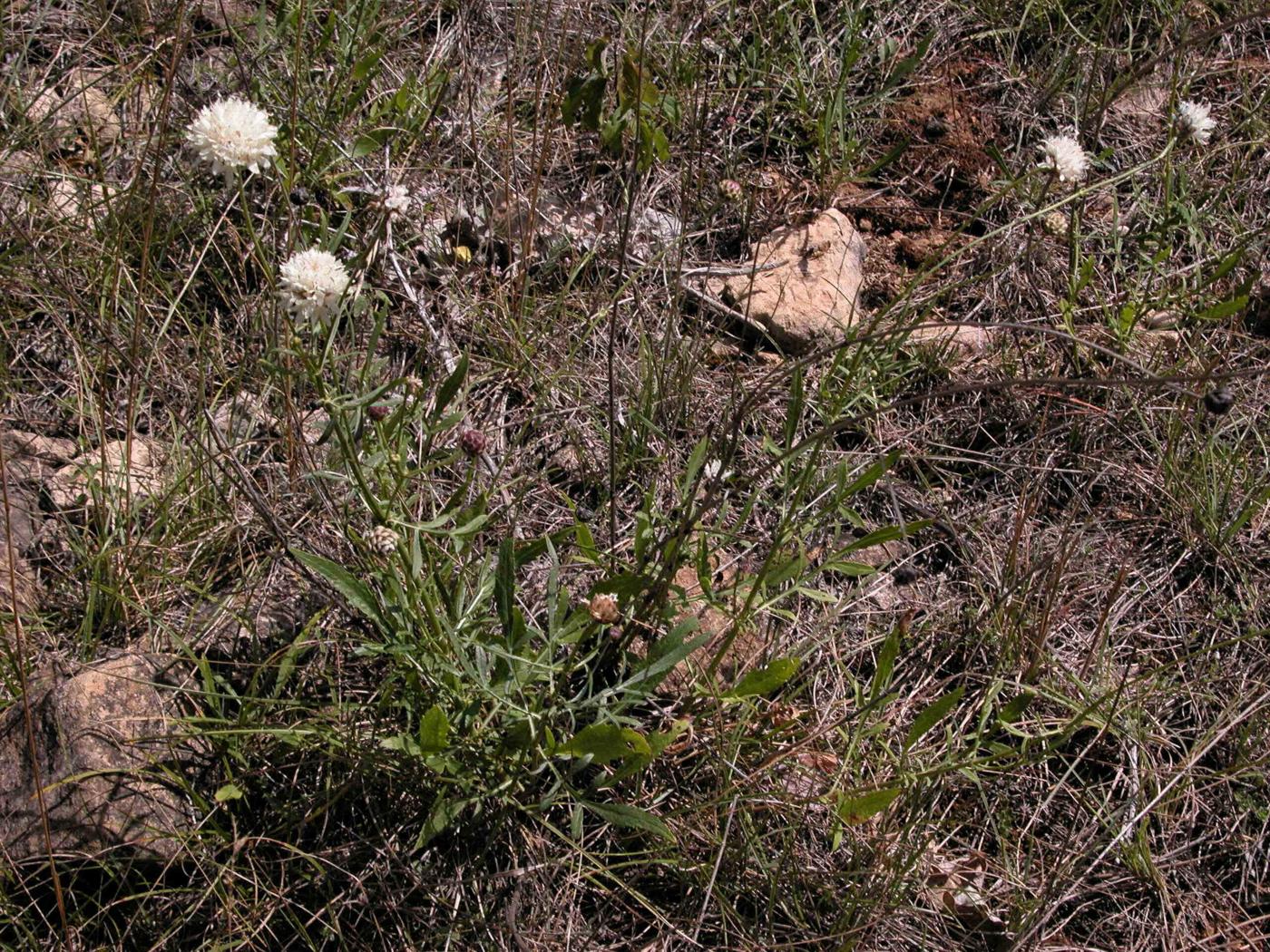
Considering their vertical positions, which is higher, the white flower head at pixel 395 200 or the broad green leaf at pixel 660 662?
the white flower head at pixel 395 200

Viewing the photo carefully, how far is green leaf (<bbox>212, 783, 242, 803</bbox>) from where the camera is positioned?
188 cm

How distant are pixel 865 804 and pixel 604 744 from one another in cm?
52

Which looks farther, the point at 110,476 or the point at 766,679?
the point at 110,476

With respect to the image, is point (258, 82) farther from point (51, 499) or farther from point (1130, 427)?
point (1130, 427)

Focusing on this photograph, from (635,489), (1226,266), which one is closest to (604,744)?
(635,489)

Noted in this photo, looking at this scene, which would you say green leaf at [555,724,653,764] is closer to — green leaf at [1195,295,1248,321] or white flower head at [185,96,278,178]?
white flower head at [185,96,278,178]

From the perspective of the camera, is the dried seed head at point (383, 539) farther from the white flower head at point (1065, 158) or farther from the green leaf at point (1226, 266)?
the green leaf at point (1226, 266)

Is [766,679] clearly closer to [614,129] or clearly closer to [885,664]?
[885,664]

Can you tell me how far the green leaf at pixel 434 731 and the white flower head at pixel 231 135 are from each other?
926 millimetres

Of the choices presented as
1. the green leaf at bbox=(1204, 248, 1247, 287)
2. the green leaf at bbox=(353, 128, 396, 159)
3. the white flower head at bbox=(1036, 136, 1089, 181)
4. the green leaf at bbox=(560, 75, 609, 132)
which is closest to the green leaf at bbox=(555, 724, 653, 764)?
the green leaf at bbox=(560, 75, 609, 132)

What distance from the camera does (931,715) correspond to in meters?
2.03

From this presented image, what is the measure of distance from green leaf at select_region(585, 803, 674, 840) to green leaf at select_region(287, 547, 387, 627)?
0.49 m

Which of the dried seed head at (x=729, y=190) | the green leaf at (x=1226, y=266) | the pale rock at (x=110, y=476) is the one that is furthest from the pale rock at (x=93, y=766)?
the green leaf at (x=1226, y=266)

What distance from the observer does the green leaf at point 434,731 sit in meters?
1.71
